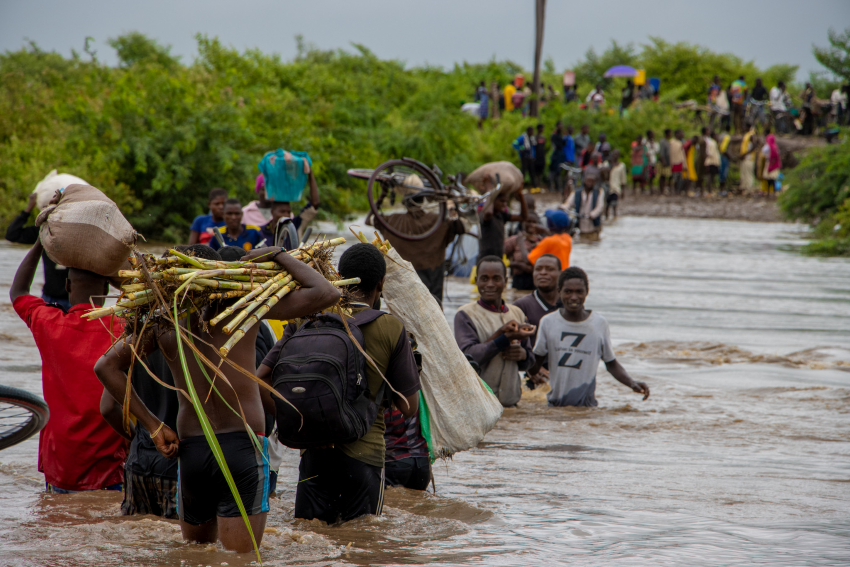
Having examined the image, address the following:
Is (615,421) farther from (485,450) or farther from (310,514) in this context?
(310,514)

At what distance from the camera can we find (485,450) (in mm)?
6379

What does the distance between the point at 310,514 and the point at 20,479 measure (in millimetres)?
2197

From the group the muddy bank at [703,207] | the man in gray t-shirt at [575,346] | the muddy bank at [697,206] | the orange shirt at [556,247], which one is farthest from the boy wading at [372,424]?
the muddy bank at [703,207]

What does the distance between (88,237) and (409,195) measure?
6.01 meters

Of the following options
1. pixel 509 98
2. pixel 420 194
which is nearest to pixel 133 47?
pixel 509 98

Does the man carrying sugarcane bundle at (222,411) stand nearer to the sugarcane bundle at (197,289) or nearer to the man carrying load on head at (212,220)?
the sugarcane bundle at (197,289)

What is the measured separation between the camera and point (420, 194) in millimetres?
9867

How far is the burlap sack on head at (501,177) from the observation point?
10.5m

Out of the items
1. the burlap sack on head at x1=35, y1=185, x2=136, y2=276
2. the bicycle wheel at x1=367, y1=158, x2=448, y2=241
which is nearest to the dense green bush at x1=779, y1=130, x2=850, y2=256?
the bicycle wheel at x1=367, y1=158, x2=448, y2=241

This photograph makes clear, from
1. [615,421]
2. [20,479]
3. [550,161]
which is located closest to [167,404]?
[20,479]

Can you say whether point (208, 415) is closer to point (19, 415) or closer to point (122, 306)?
point (122, 306)

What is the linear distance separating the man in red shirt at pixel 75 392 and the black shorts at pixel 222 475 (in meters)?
0.88

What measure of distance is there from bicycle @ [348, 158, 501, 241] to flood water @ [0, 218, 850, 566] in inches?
90.0

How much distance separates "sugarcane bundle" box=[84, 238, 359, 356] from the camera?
129 inches
